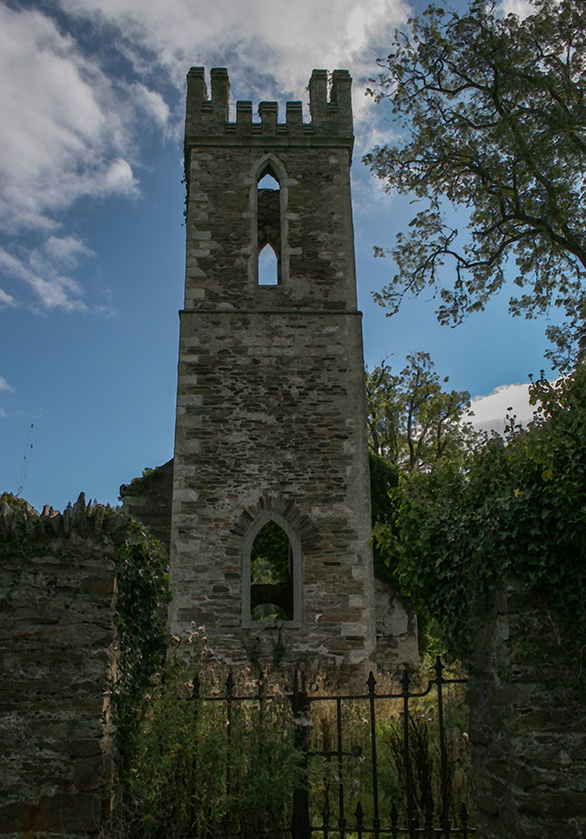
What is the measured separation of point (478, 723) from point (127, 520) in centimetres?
260

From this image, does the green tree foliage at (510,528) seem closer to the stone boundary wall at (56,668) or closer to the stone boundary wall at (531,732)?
the stone boundary wall at (531,732)

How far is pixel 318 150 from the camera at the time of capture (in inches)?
525

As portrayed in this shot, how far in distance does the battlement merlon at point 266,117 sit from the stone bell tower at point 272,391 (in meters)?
0.03

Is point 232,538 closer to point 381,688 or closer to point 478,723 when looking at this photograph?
point 381,688

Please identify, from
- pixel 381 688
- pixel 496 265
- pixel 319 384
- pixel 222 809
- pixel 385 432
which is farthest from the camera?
pixel 385 432

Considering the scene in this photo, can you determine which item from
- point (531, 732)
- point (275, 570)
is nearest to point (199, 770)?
point (531, 732)

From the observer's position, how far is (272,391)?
38.2 feet

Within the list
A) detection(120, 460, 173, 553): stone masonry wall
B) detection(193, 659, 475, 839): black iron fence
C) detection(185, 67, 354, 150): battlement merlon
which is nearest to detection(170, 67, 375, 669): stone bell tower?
detection(185, 67, 354, 150): battlement merlon

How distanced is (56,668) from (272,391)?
25.8 ft

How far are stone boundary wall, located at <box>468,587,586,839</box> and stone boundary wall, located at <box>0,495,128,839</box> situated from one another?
2287 mm

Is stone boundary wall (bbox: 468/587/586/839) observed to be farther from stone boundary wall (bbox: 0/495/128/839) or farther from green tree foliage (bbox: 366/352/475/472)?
green tree foliage (bbox: 366/352/475/472)

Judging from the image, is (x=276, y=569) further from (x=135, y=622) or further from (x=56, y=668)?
(x=56, y=668)

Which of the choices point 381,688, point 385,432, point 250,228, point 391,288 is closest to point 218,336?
point 250,228

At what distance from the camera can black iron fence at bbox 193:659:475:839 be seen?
4.80 m
